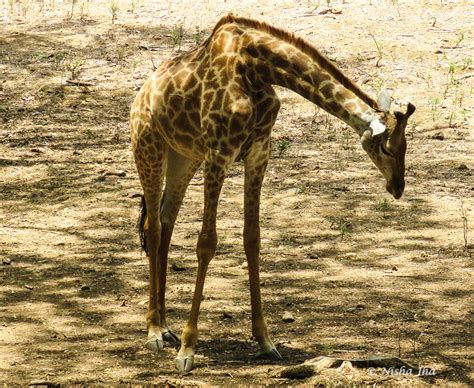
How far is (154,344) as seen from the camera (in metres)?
6.82

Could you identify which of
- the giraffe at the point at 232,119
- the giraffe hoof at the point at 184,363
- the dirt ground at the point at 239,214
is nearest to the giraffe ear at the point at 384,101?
the giraffe at the point at 232,119

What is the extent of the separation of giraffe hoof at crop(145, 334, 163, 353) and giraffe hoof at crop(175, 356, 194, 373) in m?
0.39

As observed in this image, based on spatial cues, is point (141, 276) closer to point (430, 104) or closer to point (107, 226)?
point (107, 226)

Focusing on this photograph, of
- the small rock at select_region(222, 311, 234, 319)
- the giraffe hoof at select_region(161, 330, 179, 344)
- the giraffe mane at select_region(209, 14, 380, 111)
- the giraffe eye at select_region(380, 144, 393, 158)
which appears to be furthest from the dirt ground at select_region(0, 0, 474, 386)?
the giraffe mane at select_region(209, 14, 380, 111)

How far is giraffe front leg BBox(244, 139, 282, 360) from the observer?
6668 millimetres

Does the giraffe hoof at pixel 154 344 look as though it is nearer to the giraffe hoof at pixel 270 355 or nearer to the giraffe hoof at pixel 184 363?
the giraffe hoof at pixel 184 363

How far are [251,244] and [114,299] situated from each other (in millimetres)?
1428

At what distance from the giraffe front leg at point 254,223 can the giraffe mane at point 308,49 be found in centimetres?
65

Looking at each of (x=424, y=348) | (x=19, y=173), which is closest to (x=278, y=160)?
(x=19, y=173)

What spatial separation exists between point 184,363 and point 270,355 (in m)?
0.56

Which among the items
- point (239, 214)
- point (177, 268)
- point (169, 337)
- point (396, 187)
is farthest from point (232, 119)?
point (239, 214)

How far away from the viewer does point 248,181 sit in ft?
22.0

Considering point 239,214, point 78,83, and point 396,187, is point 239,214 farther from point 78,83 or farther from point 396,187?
point 78,83

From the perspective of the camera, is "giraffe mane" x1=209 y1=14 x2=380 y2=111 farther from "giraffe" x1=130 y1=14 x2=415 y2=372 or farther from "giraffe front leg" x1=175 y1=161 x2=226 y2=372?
"giraffe front leg" x1=175 y1=161 x2=226 y2=372
